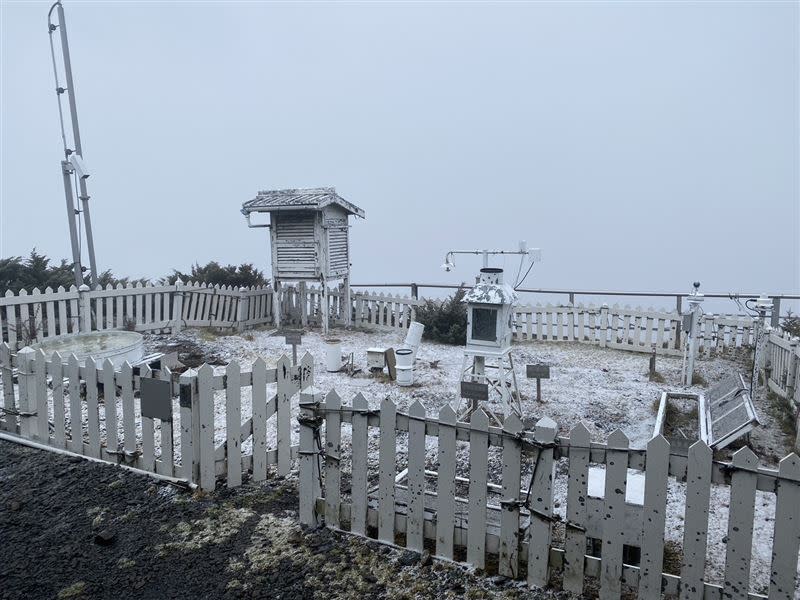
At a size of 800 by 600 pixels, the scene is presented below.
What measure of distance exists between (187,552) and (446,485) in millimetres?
1878

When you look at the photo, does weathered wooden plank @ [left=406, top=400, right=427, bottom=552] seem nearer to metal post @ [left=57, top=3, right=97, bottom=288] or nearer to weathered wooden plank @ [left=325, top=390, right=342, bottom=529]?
weathered wooden plank @ [left=325, top=390, right=342, bottom=529]

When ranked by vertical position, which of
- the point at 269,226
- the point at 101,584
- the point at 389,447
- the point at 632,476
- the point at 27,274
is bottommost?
the point at 101,584

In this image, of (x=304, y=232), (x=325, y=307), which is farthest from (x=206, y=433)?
(x=304, y=232)

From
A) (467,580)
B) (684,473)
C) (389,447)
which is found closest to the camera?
(684,473)

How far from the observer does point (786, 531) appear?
3139 mm

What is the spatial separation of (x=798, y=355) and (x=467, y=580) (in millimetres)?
5943

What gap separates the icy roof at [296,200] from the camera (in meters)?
13.2

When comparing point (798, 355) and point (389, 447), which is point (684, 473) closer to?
point (389, 447)

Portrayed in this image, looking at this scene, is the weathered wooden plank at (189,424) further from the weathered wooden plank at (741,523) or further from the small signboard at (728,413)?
the small signboard at (728,413)

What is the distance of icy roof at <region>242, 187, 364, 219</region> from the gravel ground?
8841mm

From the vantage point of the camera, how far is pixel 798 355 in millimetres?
7352

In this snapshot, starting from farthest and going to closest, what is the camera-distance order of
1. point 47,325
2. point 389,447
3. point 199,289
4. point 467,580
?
point 199,289 → point 47,325 → point 389,447 → point 467,580

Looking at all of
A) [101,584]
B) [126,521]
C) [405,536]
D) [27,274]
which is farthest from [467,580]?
[27,274]

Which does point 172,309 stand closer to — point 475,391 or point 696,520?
point 475,391
